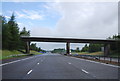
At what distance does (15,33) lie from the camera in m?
86.3

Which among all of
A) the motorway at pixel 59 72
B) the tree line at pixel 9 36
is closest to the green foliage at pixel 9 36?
the tree line at pixel 9 36

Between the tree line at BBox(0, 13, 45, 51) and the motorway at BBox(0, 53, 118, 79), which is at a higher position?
the tree line at BBox(0, 13, 45, 51)

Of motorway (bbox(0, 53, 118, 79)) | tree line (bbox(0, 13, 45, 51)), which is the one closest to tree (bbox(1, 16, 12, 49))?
tree line (bbox(0, 13, 45, 51))

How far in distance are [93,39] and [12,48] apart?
37.2 metres

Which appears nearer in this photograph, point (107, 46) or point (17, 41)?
point (17, 41)

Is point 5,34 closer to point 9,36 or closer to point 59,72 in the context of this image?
point 9,36

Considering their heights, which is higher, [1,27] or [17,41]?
[1,27]

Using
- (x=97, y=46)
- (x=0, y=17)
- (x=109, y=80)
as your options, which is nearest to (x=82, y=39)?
(x=0, y=17)

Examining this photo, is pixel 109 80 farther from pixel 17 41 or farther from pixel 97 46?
pixel 97 46

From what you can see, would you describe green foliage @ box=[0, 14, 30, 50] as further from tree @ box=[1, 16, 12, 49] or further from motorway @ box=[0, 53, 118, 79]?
motorway @ box=[0, 53, 118, 79]

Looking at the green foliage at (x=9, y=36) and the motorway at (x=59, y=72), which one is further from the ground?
the green foliage at (x=9, y=36)

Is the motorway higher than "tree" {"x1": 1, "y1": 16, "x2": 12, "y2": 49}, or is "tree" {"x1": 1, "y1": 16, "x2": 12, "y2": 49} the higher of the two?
"tree" {"x1": 1, "y1": 16, "x2": 12, "y2": 49}

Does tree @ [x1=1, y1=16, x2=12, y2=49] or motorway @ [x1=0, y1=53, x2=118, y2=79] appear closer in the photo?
motorway @ [x1=0, y1=53, x2=118, y2=79]

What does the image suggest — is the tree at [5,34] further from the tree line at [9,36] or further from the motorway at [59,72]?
the motorway at [59,72]
